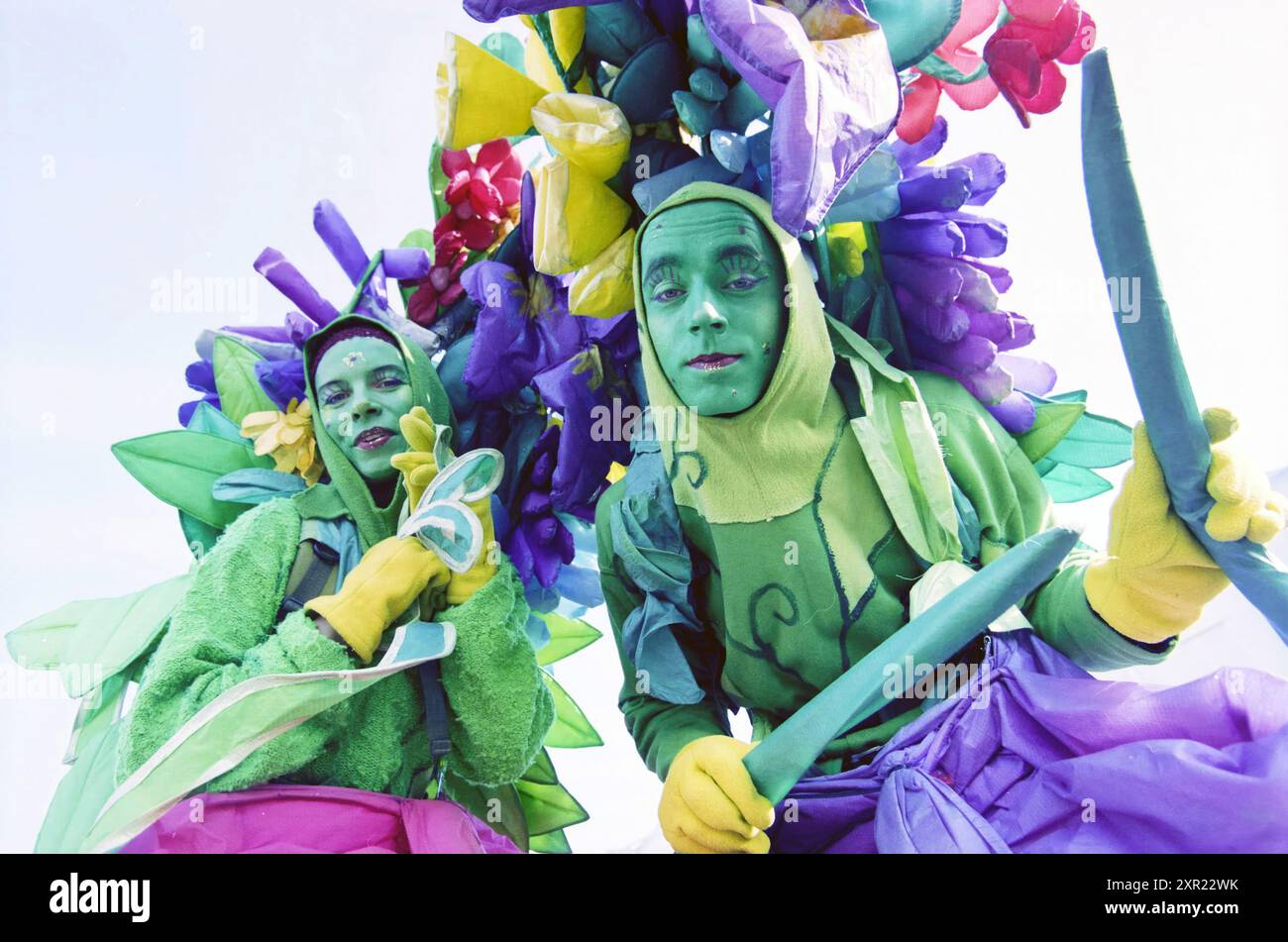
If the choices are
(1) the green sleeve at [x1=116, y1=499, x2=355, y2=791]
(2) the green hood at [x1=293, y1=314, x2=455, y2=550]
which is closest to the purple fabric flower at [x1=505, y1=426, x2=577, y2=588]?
(2) the green hood at [x1=293, y1=314, x2=455, y2=550]

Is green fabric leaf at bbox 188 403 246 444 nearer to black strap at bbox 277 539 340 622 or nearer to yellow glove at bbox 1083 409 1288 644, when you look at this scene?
black strap at bbox 277 539 340 622

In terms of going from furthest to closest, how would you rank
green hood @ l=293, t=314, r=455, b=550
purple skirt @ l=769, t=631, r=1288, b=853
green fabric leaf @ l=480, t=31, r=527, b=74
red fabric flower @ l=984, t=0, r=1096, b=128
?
green fabric leaf @ l=480, t=31, r=527, b=74 → green hood @ l=293, t=314, r=455, b=550 → red fabric flower @ l=984, t=0, r=1096, b=128 → purple skirt @ l=769, t=631, r=1288, b=853

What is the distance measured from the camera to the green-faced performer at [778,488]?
1601mm

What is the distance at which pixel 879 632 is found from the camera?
161 centimetres

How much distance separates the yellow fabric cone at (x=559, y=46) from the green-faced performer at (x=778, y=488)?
0.98ft

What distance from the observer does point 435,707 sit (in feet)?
5.94

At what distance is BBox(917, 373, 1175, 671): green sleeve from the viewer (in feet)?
4.84

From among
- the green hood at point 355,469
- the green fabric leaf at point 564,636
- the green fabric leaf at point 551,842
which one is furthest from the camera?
the green fabric leaf at point 564,636

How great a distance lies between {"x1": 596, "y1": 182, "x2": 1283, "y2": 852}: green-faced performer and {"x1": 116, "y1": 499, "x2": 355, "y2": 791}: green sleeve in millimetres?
449

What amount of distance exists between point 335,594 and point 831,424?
0.74 metres

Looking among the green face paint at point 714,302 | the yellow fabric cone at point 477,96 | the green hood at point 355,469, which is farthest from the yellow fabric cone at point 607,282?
the green hood at point 355,469

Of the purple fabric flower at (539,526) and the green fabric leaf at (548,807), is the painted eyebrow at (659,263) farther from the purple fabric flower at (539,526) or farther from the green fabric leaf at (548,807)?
the green fabric leaf at (548,807)
